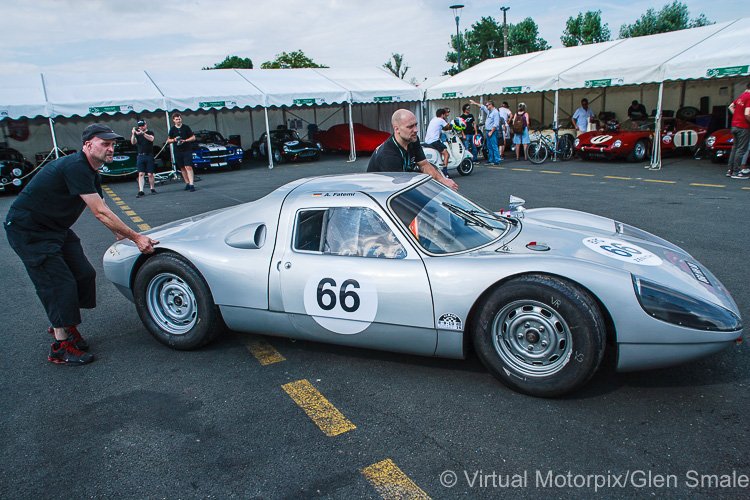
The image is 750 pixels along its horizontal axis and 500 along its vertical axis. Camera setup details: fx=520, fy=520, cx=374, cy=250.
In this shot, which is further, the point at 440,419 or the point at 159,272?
the point at 159,272

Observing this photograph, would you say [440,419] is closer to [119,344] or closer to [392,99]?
[119,344]

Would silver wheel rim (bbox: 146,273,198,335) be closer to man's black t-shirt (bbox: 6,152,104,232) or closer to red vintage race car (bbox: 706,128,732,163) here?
man's black t-shirt (bbox: 6,152,104,232)

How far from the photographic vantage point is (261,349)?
12.5 ft

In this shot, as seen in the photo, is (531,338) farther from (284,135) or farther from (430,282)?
(284,135)

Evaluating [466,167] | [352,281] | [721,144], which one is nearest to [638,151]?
[721,144]

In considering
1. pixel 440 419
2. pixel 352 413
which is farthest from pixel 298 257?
pixel 440 419

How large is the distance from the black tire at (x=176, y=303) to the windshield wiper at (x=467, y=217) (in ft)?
5.91

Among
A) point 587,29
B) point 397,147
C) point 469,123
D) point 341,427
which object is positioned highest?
point 587,29

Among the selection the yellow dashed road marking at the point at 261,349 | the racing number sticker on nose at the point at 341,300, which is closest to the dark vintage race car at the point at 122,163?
the yellow dashed road marking at the point at 261,349

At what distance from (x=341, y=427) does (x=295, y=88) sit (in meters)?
17.8

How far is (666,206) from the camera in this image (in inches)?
332

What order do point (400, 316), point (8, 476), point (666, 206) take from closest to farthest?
point (8, 476), point (400, 316), point (666, 206)

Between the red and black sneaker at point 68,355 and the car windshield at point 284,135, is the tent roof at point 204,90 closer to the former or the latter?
the car windshield at point 284,135

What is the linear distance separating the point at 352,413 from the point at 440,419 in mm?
492
